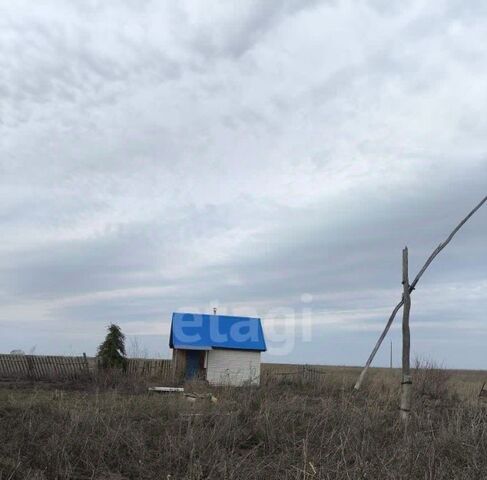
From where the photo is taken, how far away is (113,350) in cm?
2741

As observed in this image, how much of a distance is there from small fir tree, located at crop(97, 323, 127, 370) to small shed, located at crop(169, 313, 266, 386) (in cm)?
258

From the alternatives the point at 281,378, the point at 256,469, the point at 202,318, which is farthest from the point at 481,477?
the point at 202,318

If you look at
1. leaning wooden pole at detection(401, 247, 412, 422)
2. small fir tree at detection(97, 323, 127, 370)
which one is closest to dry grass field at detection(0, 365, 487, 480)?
leaning wooden pole at detection(401, 247, 412, 422)

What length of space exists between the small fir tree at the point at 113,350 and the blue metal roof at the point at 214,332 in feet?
8.46

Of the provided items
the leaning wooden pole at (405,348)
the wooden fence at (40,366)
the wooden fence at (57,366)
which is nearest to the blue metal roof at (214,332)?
the wooden fence at (57,366)

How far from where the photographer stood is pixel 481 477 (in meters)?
6.14

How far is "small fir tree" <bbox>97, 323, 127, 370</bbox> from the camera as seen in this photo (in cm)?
2728

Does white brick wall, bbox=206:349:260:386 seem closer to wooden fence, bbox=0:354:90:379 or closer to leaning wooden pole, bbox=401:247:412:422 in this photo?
wooden fence, bbox=0:354:90:379

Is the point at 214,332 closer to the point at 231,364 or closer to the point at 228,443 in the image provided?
the point at 231,364

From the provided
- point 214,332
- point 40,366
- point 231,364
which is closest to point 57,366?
point 40,366

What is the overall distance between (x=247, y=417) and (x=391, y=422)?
2.66 metres

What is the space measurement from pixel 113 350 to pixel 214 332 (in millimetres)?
5282

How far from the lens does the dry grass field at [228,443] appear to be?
6.75 m

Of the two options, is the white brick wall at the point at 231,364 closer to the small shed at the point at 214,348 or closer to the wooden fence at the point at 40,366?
the small shed at the point at 214,348
